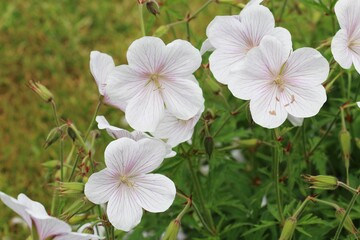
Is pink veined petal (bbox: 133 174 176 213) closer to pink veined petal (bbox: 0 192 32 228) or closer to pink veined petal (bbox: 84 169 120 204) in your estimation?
pink veined petal (bbox: 84 169 120 204)

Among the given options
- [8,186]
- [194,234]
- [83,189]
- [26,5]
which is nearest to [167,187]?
[83,189]

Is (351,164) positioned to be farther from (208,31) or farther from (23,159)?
(23,159)

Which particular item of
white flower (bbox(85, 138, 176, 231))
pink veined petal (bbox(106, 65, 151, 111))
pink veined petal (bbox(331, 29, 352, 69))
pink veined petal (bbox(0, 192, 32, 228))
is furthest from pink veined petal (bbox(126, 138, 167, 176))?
pink veined petal (bbox(331, 29, 352, 69))

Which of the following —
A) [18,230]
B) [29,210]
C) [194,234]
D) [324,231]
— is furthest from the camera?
[18,230]

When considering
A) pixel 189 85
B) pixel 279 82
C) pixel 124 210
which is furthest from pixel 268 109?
pixel 124 210

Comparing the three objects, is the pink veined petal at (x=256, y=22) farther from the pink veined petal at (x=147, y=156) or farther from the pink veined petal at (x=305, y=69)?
the pink veined petal at (x=147, y=156)

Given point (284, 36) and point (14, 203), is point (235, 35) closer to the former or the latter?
point (284, 36)
